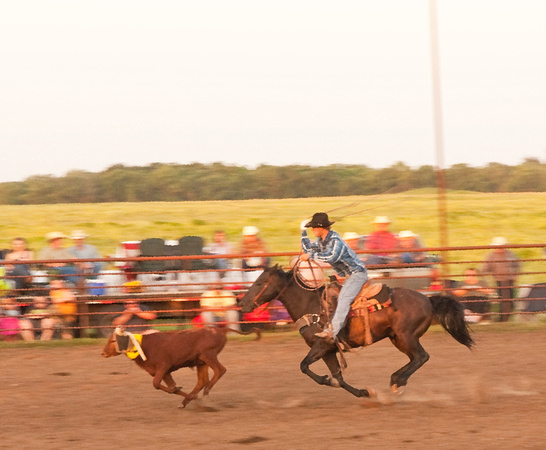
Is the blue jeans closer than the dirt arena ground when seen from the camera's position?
No

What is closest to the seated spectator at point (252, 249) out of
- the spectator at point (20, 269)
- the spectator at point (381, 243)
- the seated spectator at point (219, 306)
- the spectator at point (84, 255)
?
the seated spectator at point (219, 306)

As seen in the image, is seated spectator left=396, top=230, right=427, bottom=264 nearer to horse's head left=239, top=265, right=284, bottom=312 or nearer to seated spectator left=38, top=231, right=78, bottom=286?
seated spectator left=38, top=231, right=78, bottom=286

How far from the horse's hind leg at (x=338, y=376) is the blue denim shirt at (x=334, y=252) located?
0.72 metres

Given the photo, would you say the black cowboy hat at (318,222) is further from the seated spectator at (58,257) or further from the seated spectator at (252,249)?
the seated spectator at (58,257)

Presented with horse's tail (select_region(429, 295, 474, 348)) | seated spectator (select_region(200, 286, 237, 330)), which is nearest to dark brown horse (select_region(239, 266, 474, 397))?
horse's tail (select_region(429, 295, 474, 348))

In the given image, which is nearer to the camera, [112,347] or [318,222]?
[112,347]

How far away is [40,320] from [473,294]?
221 inches

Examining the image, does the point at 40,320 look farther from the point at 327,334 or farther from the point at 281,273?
the point at 327,334

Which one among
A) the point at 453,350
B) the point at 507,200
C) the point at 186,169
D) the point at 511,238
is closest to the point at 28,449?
the point at 453,350

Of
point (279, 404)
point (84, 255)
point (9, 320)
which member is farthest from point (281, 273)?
point (9, 320)

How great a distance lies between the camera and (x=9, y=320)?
35.6 feet

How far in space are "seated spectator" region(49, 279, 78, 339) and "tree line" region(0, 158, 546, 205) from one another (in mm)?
26338

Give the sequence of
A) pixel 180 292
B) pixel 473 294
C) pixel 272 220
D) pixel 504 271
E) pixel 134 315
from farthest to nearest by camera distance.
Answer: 1. pixel 272 220
2. pixel 504 271
3. pixel 473 294
4. pixel 180 292
5. pixel 134 315

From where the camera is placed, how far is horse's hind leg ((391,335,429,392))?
709cm
